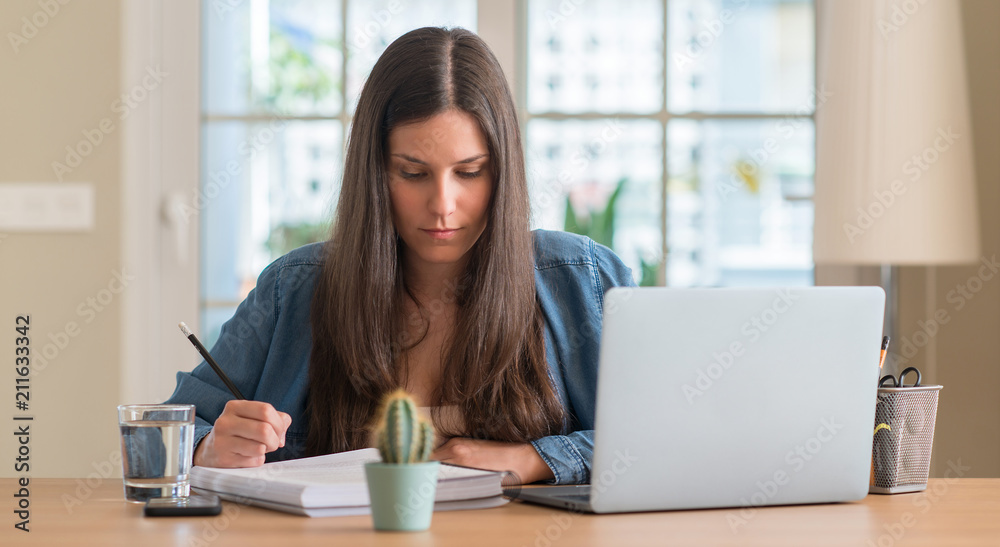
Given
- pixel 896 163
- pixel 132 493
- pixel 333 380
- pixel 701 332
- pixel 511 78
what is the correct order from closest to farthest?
pixel 701 332
pixel 132 493
pixel 333 380
pixel 896 163
pixel 511 78

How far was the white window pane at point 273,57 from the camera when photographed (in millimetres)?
2365

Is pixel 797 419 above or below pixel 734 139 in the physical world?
below

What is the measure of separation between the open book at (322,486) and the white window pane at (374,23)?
1490 mm

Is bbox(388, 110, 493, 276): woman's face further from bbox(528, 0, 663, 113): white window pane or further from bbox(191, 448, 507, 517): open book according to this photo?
bbox(528, 0, 663, 113): white window pane

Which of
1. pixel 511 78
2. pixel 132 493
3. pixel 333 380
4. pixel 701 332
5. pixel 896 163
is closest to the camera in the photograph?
pixel 701 332

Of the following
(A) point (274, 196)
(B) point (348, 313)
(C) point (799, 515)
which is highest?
(A) point (274, 196)

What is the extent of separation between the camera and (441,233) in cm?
134

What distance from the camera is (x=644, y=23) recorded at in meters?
2.34

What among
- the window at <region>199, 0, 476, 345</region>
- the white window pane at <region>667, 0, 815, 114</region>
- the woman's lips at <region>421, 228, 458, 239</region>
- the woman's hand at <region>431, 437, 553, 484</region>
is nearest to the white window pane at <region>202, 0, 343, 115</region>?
the window at <region>199, 0, 476, 345</region>

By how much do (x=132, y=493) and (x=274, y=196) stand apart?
1.53 metres

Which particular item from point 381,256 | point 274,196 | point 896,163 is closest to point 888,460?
point 381,256

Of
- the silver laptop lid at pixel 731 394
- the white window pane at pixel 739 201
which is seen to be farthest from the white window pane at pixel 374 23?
the silver laptop lid at pixel 731 394

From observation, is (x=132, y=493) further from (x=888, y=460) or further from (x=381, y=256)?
(x=888, y=460)

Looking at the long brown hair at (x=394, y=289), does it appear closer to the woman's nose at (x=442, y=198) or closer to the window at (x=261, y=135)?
the woman's nose at (x=442, y=198)
